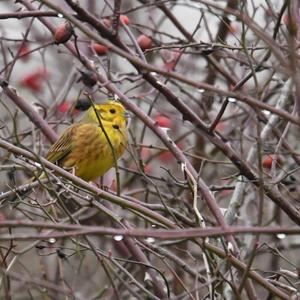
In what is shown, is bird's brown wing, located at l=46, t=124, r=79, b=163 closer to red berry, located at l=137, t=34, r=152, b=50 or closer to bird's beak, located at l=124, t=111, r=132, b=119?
bird's beak, located at l=124, t=111, r=132, b=119

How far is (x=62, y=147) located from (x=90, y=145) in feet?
0.65

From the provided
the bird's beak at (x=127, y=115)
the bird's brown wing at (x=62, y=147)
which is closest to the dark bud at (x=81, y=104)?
the bird's beak at (x=127, y=115)

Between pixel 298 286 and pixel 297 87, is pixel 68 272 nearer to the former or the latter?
pixel 298 286

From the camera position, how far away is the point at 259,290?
18.4ft

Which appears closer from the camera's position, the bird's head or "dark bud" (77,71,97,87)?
"dark bud" (77,71,97,87)

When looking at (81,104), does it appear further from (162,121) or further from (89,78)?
(162,121)

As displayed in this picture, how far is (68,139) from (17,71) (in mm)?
3600

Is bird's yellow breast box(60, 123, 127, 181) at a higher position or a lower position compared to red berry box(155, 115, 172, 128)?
lower

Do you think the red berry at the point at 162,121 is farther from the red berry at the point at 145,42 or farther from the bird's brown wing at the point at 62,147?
the red berry at the point at 145,42

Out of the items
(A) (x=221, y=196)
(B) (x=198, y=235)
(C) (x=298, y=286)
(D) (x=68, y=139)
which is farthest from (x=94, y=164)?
(B) (x=198, y=235)

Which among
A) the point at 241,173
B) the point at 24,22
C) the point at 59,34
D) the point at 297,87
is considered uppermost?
the point at 24,22

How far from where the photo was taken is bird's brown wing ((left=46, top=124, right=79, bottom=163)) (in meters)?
5.31

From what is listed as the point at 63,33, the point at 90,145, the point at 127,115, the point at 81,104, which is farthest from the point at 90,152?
the point at 63,33

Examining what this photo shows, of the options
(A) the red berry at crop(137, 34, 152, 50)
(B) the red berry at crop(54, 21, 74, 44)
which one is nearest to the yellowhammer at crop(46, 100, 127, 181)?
(A) the red berry at crop(137, 34, 152, 50)
